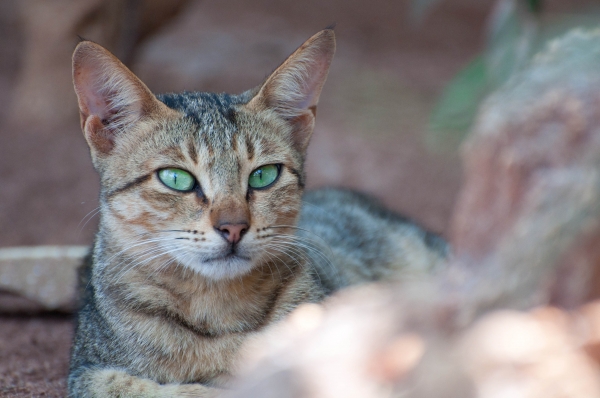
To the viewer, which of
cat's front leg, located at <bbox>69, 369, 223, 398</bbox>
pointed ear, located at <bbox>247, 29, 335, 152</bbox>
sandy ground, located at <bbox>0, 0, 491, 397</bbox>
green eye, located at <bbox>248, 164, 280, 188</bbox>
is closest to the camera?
cat's front leg, located at <bbox>69, 369, 223, 398</bbox>

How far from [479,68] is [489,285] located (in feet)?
2.28

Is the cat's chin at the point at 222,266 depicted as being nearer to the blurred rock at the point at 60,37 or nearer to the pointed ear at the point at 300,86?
the pointed ear at the point at 300,86

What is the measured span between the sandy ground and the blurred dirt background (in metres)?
0.02

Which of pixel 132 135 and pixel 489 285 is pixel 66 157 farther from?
pixel 489 285

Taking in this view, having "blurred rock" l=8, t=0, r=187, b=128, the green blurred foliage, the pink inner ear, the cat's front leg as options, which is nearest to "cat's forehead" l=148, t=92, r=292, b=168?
the pink inner ear

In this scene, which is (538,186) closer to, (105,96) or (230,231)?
(230,231)

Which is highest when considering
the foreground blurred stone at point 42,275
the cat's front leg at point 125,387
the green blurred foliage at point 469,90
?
the green blurred foliage at point 469,90

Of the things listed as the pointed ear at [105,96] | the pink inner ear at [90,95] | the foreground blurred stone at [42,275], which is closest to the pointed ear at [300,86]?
the pointed ear at [105,96]

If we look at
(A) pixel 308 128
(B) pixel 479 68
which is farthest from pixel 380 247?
(B) pixel 479 68

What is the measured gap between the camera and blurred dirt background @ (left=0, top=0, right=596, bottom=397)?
4391 millimetres

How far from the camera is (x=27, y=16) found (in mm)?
7168


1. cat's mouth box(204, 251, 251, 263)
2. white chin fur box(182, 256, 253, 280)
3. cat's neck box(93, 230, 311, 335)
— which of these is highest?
cat's mouth box(204, 251, 251, 263)

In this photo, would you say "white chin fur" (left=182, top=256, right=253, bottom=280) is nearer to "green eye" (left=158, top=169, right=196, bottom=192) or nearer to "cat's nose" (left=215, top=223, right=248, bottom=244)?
"cat's nose" (left=215, top=223, right=248, bottom=244)

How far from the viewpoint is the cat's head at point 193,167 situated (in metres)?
2.70
